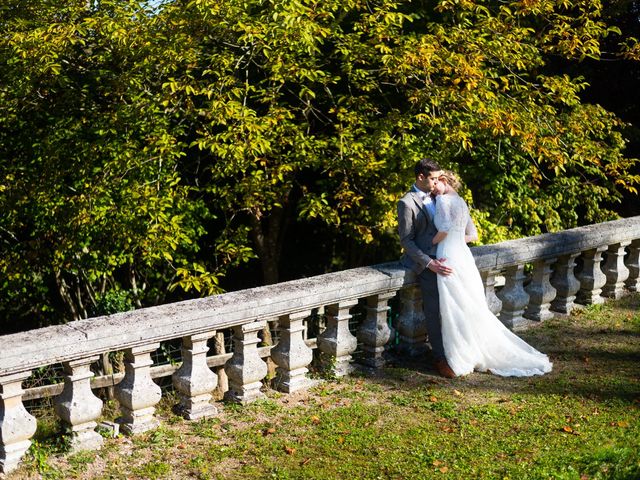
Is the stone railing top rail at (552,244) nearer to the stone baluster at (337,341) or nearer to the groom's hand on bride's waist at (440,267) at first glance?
the groom's hand on bride's waist at (440,267)

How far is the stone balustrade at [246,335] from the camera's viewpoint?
14.1 ft

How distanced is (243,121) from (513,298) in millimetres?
3293

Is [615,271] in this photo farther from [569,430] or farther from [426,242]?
[569,430]

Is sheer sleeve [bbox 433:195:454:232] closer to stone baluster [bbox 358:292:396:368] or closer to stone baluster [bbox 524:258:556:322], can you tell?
stone baluster [bbox 358:292:396:368]

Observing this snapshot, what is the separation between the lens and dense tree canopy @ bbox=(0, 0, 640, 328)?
8797mm

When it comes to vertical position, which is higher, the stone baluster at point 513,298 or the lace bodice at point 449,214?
the lace bodice at point 449,214

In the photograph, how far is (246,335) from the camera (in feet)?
17.1

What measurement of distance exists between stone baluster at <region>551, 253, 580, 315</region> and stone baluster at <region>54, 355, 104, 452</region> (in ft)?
14.9

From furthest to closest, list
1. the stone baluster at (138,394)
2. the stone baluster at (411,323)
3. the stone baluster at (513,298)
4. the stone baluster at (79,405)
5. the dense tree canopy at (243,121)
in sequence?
1. the dense tree canopy at (243,121)
2. the stone baluster at (513,298)
3. the stone baluster at (411,323)
4. the stone baluster at (138,394)
5. the stone baluster at (79,405)

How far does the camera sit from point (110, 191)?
916 cm

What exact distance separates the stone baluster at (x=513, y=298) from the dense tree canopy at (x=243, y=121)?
254 cm

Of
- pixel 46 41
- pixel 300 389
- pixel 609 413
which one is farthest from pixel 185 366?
pixel 46 41

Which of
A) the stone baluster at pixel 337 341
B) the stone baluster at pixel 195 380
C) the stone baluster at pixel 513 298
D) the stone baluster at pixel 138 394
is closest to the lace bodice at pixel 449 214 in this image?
the stone baluster at pixel 337 341

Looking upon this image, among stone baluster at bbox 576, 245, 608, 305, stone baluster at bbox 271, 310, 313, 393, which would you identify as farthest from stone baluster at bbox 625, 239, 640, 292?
stone baluster at bbox 271, 310, 313, 393
